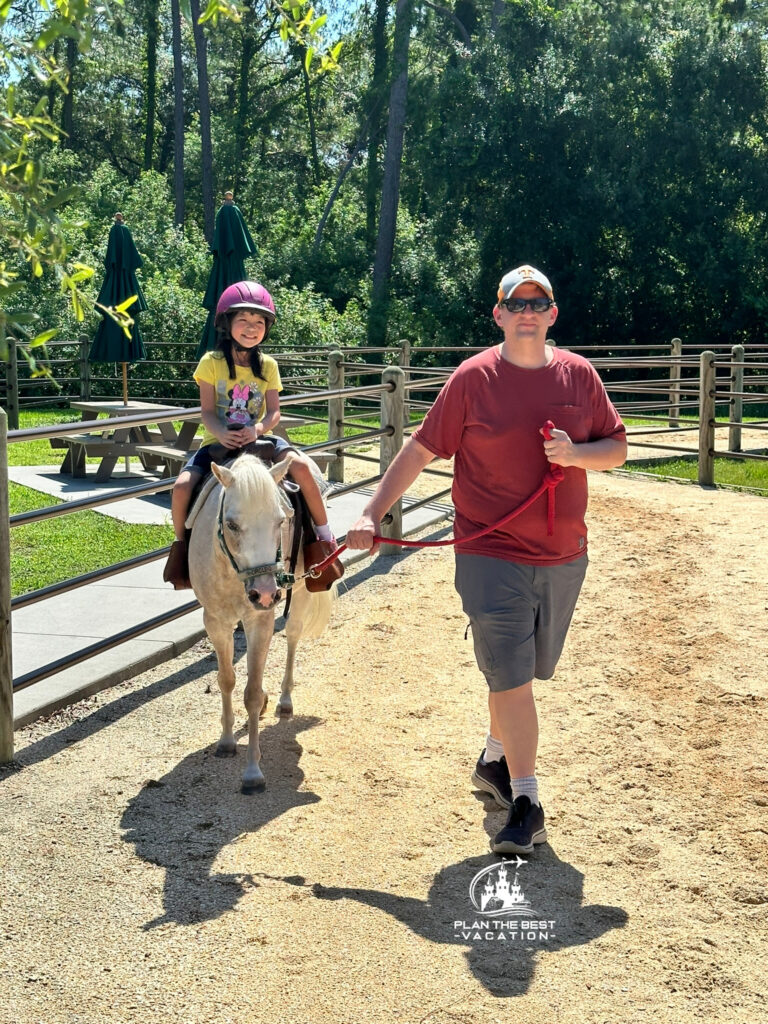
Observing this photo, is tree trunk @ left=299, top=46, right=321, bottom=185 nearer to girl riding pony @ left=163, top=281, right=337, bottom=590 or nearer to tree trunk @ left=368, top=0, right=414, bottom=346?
tree trunk @ left=368, top=0, right=414, bottom=346

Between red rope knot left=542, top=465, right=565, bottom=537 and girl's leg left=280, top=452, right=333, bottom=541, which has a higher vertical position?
red rope knot left=542, top=465, right=565, bottom=537

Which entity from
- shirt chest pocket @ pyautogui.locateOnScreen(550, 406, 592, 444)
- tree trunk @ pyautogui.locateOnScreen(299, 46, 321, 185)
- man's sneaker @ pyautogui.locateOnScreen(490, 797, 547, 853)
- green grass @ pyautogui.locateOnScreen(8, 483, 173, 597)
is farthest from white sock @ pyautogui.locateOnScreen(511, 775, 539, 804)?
tree trunk @ pyautogui.locateOnScreen(299, 46, 321, 185)

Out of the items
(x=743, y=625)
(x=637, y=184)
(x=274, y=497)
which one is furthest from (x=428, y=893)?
(x=637, y=184)

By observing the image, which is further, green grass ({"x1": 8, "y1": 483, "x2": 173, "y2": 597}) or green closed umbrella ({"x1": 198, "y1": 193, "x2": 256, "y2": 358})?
green closed umbrella ({"x1": 198, "y1": 193, "x2": 256, "y2": 358})

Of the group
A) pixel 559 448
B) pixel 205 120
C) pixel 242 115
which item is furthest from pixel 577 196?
pixel 559 448

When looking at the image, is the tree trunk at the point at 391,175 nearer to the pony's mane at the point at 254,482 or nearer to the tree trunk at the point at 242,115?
the tree trunk at the point at 242,115

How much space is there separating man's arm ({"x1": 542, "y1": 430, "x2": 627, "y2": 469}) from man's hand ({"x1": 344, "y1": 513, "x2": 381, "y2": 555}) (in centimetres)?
68

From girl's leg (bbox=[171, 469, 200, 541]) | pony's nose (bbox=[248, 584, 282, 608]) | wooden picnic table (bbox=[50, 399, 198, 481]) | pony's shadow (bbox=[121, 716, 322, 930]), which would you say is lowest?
pony's shadow (bbox=[121, 716, 322, 930])

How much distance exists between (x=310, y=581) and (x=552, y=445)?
191 centimetres

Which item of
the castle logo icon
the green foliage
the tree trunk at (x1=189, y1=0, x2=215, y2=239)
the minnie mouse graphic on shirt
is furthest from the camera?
the tree trunk at (x1=189, y1=0, x2=215, y2=239)

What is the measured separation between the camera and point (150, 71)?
39.6 m

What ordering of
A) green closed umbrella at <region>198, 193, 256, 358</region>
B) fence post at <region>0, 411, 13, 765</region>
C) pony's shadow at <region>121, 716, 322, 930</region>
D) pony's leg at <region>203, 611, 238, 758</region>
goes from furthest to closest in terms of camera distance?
green closed umbrella at <region>198, 193, 256, 358</region>
pony's leg at <region>203, 611, 238, 758</region>
fence post at <region>0, 411, 13, 765</region>
pony's shadow at <region>121, 716, 322, 930</region>

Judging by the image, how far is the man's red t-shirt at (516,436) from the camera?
161 inches

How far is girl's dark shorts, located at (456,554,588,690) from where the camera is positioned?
13.6 ft
